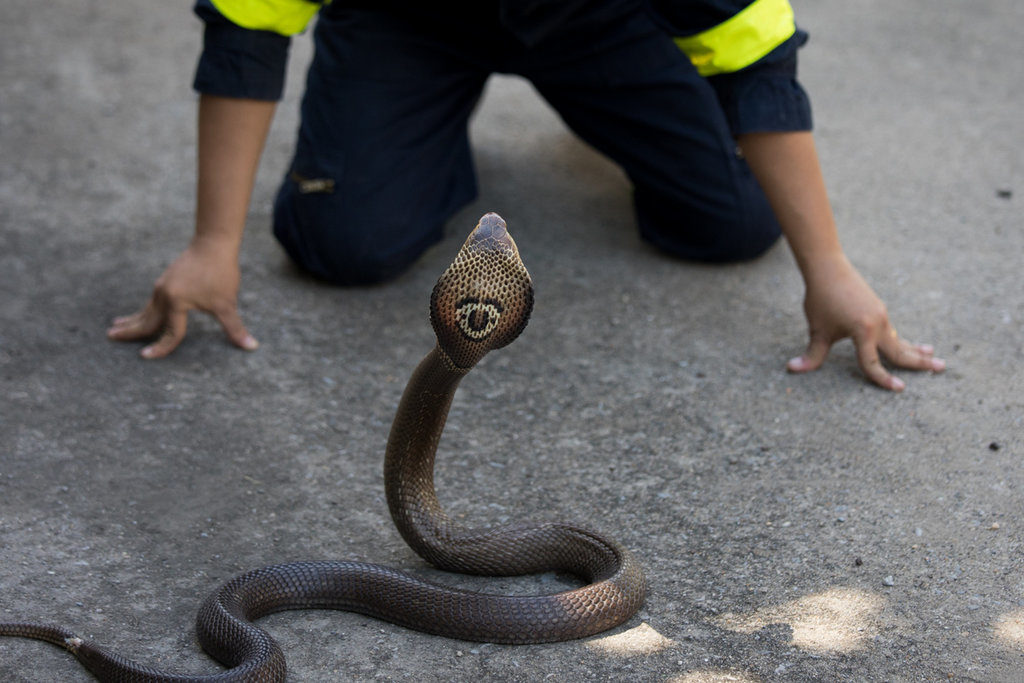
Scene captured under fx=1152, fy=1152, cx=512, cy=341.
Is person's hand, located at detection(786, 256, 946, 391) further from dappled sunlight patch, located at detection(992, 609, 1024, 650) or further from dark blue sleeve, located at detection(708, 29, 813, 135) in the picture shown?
dappled sunlight patch, located at detection(992, 609, 1024, 650)

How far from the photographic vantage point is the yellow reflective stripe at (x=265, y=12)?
295 cm

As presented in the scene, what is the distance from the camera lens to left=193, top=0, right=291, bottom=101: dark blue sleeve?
2969 mm

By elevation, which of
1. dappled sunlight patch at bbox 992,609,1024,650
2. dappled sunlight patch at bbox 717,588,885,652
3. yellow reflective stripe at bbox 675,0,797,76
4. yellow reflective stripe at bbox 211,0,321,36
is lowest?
dappled sunlight patch at bbox 717,588,885,652

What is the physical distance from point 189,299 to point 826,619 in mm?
1823

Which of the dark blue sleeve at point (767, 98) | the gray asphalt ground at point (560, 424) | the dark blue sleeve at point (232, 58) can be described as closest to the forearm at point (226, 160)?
the dark blue sleeve at point (232, 58)

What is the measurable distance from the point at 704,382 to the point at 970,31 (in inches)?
136

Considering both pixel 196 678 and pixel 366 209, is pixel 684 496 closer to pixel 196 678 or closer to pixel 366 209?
pixel 196 678

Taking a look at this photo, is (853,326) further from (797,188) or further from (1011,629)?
(1011,629)

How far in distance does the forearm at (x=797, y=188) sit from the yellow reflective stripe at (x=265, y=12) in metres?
1.20

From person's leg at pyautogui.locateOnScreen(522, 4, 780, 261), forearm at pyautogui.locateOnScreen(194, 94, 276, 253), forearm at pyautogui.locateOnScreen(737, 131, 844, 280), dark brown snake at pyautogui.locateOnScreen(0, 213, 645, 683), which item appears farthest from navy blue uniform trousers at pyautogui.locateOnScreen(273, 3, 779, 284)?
dark brown snake at pyautogui.locateOnScreen(0, 213, 645, 683)

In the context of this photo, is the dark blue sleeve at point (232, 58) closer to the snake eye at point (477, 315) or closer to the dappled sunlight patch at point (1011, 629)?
the snake eye at point (477, 315)

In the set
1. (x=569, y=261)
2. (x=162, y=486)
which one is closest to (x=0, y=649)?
(x=162, y=486)

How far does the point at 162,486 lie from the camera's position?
2605mm

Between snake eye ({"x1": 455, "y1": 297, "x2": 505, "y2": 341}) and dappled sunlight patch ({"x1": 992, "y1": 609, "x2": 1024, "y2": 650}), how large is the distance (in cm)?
113
